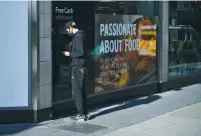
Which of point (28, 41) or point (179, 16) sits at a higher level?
point (179, 16)

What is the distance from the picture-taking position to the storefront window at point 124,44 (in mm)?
9922

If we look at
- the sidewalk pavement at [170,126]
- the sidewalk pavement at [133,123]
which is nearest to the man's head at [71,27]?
the sidewalk pavement at [133,123]

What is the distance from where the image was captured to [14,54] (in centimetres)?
802

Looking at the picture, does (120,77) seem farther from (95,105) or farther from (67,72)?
(67,72)

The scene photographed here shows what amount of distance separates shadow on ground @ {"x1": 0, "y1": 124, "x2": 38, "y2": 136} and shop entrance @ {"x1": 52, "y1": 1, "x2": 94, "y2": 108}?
2.72ft

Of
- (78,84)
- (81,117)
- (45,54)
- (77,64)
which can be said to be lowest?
(81,117)

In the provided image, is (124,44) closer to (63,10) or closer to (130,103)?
(130,103)

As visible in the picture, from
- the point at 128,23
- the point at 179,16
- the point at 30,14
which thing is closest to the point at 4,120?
the point at 30,14

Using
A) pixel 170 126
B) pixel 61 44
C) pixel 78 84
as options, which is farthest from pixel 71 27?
pixel 170 126

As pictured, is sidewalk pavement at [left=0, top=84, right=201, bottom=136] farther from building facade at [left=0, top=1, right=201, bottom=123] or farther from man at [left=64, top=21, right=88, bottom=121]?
man at [left=64, top=21, right=88, bottom=121]

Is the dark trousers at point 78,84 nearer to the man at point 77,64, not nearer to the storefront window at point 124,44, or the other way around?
the man at point 77,64

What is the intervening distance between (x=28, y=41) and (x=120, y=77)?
3.18 metres

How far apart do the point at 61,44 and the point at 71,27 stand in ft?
1.95

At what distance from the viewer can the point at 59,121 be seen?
8414 mm
